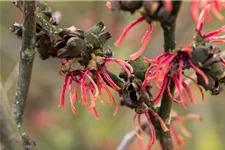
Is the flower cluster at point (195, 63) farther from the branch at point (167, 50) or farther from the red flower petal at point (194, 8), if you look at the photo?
the red flower petal at point (194, 8)

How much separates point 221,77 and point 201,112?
2464 mm

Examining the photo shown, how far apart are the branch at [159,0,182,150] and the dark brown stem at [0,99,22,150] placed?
16.7 inches

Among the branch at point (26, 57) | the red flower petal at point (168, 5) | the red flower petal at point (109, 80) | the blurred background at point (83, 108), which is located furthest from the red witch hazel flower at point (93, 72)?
the blurred background at point (83, 108)

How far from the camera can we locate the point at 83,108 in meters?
3.51

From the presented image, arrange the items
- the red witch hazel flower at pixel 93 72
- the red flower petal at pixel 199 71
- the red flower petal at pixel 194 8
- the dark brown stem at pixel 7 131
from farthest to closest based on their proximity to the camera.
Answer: the red witch hazel flower at pixel 93 72, the red flower petal at pixel 199 71, the red flower petal at pixel 194 8, the dark brown stem at pixel 7 131

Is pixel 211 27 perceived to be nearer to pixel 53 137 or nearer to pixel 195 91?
pixel 195 91

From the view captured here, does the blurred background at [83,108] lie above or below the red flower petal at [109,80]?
above

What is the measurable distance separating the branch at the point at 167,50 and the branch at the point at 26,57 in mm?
347

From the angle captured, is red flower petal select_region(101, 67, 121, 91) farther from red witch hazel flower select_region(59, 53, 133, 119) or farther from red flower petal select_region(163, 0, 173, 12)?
red flower petal select_region(163, 0, 173, 12)

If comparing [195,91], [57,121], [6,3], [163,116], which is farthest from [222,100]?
[163,116]

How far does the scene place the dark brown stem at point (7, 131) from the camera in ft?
3.24

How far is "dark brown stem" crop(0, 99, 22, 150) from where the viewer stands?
986 mm

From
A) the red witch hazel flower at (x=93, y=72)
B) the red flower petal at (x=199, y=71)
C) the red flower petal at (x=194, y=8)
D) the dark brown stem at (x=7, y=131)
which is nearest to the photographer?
the dark brown stem at (x=7, y=131)

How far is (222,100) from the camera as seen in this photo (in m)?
4.55
